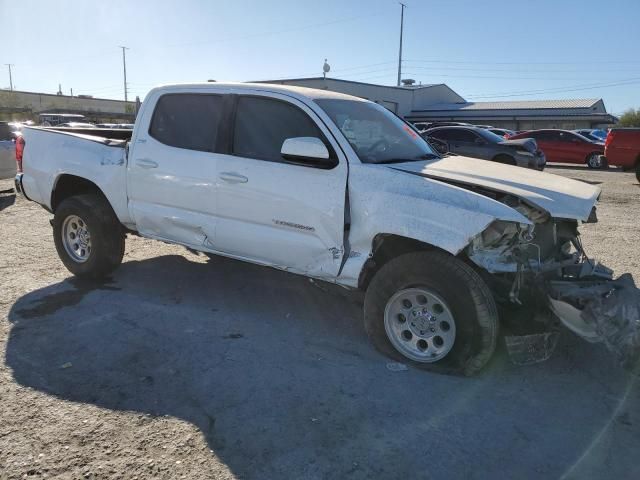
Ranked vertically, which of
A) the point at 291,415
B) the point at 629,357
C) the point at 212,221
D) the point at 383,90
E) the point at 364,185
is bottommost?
the point at 291,415

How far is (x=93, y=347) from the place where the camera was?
4.09 m

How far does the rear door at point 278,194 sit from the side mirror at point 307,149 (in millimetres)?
95

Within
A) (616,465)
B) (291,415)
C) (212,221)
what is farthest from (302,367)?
(616,465)

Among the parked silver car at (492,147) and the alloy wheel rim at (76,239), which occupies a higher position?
the parked silver car at (492,147)

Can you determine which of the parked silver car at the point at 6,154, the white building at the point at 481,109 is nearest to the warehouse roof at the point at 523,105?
the white building at the point at 481,109

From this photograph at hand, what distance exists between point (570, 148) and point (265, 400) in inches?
840

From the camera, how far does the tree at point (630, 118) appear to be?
4934 cm

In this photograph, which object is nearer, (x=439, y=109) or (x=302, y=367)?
(x=302, y=367)

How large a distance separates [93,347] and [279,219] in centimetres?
173

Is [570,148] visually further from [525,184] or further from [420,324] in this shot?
[420,324]

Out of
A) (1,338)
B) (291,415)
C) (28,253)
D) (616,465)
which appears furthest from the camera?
(28,253)

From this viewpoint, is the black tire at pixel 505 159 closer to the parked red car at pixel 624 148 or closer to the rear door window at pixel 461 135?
the rear door window at pixel 461 135

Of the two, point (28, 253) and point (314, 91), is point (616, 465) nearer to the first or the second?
point (314, 91)

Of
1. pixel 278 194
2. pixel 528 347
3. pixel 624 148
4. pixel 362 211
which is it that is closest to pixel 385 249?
pixel 362 211
